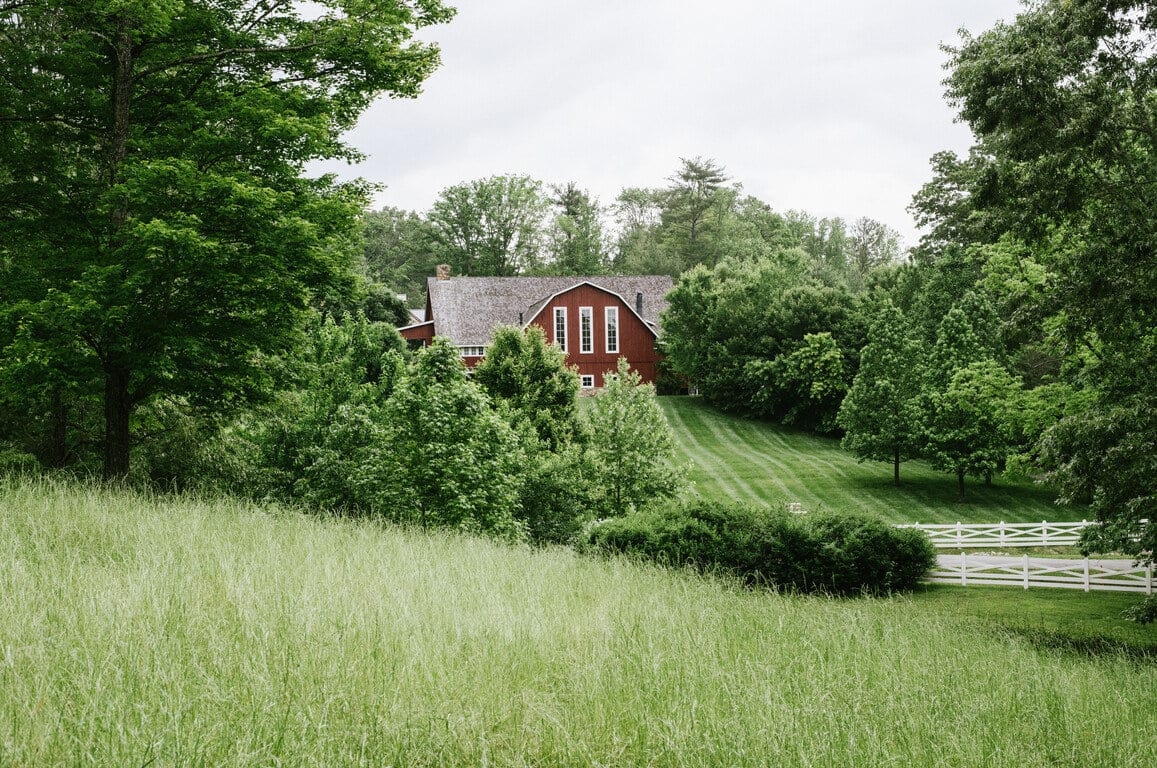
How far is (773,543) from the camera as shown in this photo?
17188 millimetres

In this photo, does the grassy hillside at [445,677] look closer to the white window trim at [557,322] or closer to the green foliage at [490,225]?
the white window trim at [557,322]

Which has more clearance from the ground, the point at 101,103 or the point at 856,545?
the point at 101,103

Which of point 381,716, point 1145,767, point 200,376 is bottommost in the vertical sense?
point 1145,767

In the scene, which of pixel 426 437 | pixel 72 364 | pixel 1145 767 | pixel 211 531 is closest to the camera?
pixel 1145 767

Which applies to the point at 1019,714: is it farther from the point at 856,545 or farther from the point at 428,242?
the point at 428,242

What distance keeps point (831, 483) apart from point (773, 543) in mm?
19637

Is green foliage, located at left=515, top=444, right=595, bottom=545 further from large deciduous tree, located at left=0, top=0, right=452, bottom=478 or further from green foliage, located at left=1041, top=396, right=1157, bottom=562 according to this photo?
green foliage, located at left=1041, top=396, right=1157, bottom=562

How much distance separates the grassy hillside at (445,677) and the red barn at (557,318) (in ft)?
141

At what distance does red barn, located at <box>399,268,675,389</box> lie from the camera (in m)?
51.5

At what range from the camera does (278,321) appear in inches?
515

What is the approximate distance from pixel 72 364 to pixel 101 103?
415 cm

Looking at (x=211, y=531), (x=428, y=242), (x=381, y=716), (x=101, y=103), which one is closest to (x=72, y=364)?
(x=101, y=103)

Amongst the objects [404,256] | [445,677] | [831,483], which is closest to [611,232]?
[404,256]

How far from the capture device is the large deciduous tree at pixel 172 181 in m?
11.4
